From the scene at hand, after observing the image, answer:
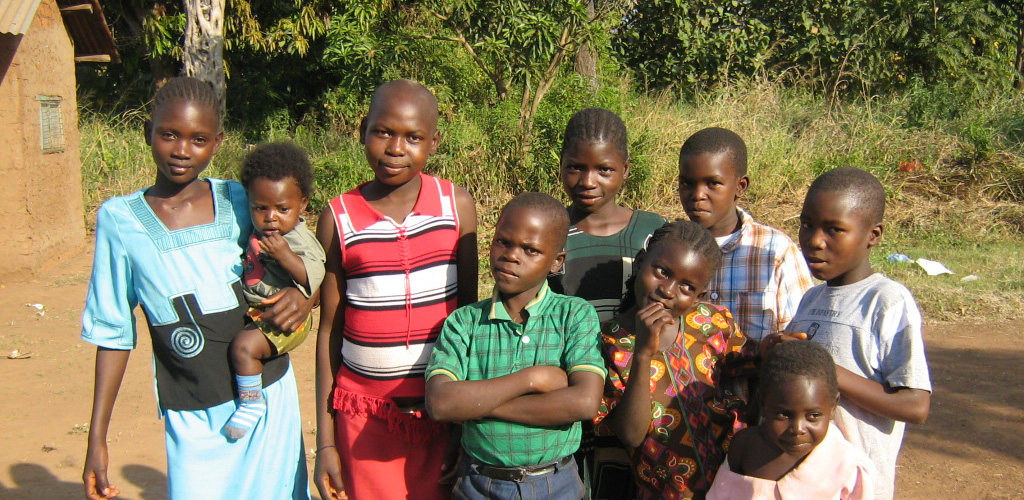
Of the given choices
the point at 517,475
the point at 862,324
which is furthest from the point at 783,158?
the point at 517,475

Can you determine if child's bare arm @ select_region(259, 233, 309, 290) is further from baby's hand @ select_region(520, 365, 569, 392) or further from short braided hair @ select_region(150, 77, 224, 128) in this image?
baby's hand @ select_region(520, 365, 569, 392)

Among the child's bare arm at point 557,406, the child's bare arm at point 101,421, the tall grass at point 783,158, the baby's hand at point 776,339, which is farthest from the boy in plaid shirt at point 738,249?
the tall grass at point 783,158

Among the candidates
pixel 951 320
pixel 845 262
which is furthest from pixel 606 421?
pixel 951 320

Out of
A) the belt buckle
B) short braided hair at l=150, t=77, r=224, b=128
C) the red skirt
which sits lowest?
the red skirt

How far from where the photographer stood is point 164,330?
199cm

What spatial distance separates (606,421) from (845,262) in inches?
27.3

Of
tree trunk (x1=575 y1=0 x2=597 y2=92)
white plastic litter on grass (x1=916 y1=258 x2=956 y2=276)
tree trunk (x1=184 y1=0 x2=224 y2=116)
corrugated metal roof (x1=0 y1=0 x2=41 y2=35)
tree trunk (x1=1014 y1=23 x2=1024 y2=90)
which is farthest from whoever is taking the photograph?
tree trunk (x1=1014 y1=23 x2=1024 y2=90)

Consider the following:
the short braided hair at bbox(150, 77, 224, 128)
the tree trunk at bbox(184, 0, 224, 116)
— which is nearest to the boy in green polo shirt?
the short braided hair at bbox(150, 77, 224, 128)

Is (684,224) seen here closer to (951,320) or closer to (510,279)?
(510,279)

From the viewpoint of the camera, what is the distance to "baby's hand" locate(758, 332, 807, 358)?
184 centimetres

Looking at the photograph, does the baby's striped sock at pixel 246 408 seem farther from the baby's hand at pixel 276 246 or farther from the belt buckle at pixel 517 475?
the belt buckle at pixel 517 475

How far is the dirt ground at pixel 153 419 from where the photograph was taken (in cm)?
372

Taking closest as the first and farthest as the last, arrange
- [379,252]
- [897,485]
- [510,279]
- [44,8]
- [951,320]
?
[510,279]
[379,252]
[897,485]
[951,320]
[44,8]

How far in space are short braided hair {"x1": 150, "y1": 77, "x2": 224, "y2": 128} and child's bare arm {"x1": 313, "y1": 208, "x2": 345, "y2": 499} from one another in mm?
402
